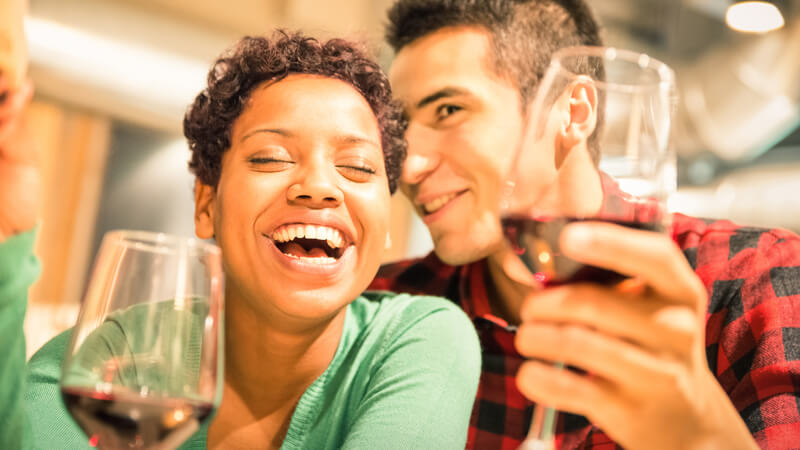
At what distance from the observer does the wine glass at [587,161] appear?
581mm

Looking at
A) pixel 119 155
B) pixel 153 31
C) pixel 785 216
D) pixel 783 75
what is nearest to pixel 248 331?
pixel 153 31

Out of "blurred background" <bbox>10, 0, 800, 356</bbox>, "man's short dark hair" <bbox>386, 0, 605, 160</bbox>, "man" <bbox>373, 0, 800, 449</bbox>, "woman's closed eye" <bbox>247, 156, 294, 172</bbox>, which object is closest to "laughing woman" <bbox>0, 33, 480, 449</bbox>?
"woman's closed eye" <bbox>247, 156, 294, 172</bbox>

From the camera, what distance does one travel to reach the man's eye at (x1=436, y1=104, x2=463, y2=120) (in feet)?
5.38

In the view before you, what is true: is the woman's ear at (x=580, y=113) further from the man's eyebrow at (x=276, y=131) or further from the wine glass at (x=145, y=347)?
the man's eyebrow at (x=276, y=131)

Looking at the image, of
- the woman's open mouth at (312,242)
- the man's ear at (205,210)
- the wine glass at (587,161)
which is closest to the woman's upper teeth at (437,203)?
the woman's open mouth at (312,242)

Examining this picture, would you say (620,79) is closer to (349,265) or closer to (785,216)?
(349,265)

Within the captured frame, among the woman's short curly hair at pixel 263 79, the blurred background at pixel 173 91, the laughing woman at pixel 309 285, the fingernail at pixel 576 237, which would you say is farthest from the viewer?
the blurred background at pixel 173 91

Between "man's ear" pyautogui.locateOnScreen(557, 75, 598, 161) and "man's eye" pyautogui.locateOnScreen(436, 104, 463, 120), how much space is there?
3.35ft

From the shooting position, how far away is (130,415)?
1.95 feet

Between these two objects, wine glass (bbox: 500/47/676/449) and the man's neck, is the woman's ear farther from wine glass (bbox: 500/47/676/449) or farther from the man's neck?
the man's neck

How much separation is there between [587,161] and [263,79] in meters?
0.87

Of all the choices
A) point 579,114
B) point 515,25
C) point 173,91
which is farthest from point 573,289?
point 173,91

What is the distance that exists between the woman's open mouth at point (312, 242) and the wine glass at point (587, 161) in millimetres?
578

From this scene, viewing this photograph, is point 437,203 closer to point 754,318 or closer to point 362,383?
point 362,383
